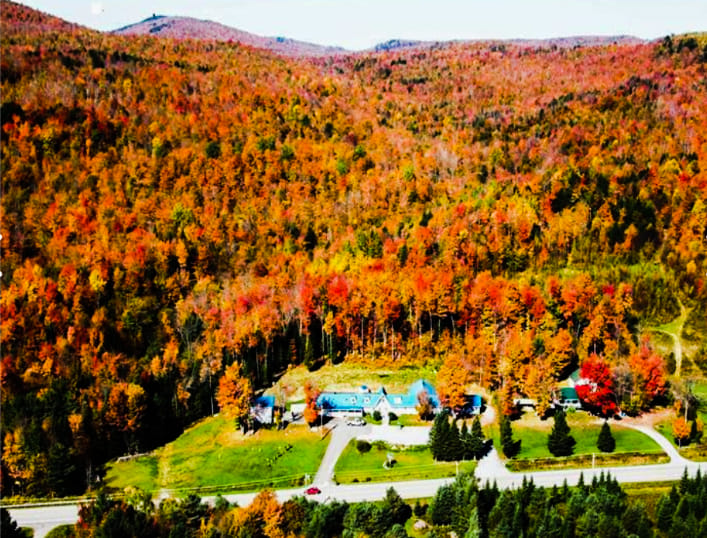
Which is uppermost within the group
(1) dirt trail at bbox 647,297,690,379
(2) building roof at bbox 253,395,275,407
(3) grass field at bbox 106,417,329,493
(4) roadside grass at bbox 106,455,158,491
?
(1) dirt trail at bbox 647,297,690,379

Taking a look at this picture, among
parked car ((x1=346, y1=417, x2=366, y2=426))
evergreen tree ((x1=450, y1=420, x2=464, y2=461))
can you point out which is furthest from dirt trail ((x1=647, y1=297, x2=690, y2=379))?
parked car ((x1=346, y1=417, x2=366, y2=426))

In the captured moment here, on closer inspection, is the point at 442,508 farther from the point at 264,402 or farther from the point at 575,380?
the point at 575,380

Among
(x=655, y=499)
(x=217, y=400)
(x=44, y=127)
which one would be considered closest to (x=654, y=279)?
(x=655, y=499)

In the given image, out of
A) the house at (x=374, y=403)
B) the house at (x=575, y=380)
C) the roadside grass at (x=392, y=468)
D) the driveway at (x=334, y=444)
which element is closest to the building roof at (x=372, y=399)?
the house at (x=374, y=403)

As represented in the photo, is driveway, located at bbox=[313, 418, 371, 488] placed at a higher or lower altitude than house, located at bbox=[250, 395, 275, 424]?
lower

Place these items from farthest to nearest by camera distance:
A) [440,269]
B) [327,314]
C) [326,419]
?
[440,269] → [327,314] → [326,419]

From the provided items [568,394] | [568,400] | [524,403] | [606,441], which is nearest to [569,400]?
[568,400]

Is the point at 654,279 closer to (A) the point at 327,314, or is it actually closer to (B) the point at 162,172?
(A) the point at 327,314

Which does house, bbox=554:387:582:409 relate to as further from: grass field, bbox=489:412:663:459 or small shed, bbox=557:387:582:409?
grass field, bbox=489:412:663:459
